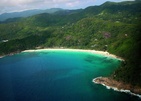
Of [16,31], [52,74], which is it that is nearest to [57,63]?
[52,74]

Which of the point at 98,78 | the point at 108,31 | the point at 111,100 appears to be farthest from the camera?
the point at 108,31

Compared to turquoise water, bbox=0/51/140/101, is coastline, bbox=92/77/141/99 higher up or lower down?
higher up

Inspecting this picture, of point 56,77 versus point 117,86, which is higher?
point 117,86

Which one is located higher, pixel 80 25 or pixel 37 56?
pixel 80 25

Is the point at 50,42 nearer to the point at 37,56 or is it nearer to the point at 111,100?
the point at 37,56

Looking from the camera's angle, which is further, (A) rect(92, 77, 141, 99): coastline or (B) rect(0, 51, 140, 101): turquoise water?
(B) rect(0, 51, 140, 101): turquoise water
